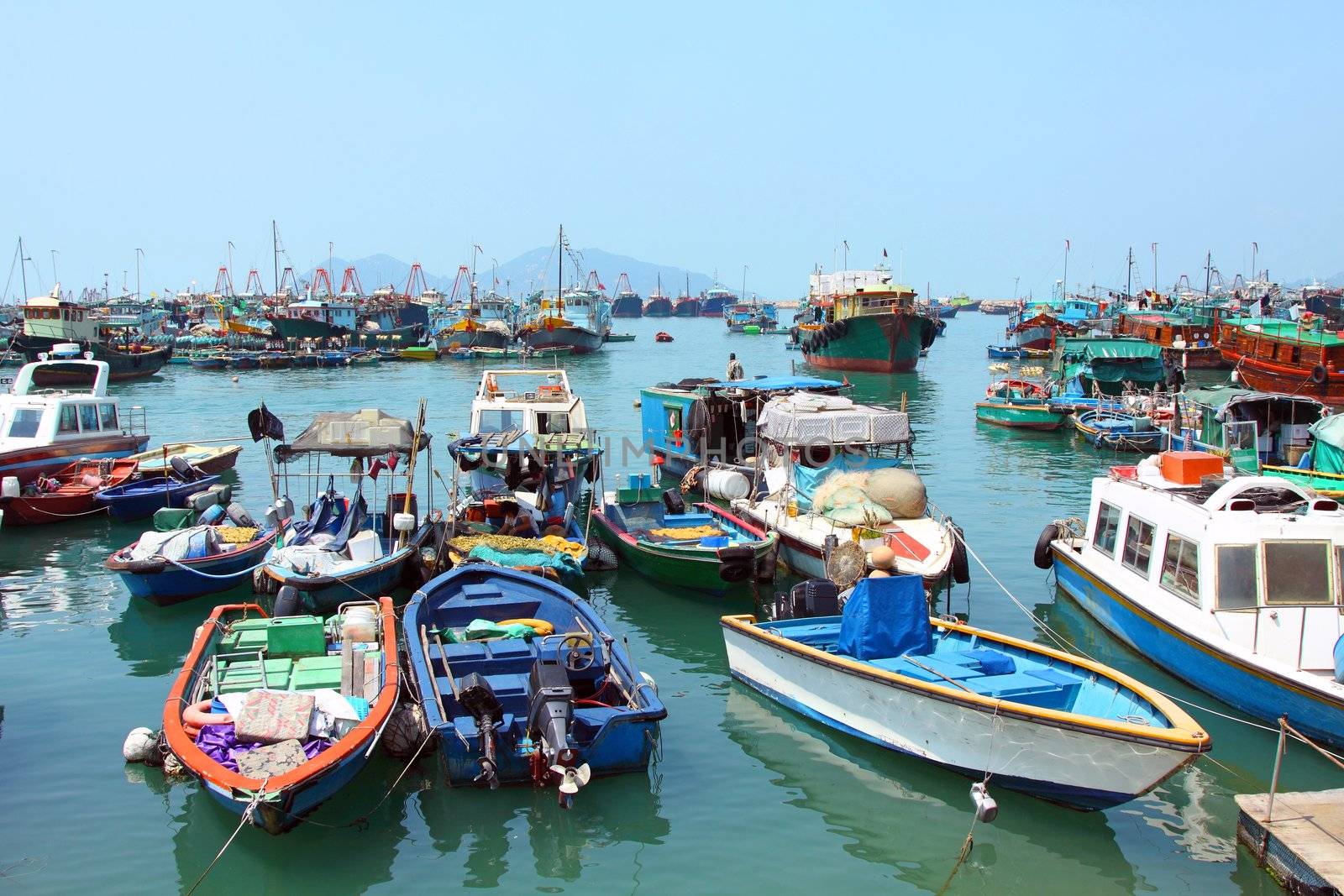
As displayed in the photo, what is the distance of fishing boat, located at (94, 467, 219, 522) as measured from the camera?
22.3 metres

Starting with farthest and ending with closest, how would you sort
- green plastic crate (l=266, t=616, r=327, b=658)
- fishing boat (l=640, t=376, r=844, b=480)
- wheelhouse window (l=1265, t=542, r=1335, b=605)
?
fishing boat (l=640, t=376, r=844, b=480) → green plastic crate (l=266, t=616, r=327, b=658) → wheelhouse window (l=1265, t=542, r=1335, b=605)

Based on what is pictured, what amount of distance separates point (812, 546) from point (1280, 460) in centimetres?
1402

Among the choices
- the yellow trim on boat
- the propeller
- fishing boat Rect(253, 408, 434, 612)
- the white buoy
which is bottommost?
the white buoy

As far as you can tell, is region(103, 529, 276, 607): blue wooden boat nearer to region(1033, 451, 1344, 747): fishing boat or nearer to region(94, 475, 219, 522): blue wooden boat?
region(94, 475, 219, 522): blue wooden boat

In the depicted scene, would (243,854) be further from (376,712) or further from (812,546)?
(812,546)

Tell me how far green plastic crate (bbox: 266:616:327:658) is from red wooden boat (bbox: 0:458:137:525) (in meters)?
→ 12.7

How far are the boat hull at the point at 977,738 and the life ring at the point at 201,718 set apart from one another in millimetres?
5576

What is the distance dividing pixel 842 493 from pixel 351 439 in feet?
26.4

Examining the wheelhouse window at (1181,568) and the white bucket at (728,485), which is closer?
the wheelhouse window at (1181,568)

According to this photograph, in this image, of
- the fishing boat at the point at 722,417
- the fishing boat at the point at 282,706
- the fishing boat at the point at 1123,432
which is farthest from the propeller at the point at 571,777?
the fishing boat at the point at 1123,432

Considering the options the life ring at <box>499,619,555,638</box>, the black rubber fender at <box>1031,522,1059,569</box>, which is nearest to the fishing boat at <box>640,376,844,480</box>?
the black rubber fender at <box>1031,522,1059,569</box>

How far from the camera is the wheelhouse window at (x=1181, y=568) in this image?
12.4 meters

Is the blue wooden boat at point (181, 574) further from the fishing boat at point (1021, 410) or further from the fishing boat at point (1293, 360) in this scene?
the fishing boat at point (1293, 360)

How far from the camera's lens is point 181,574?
1622cm
